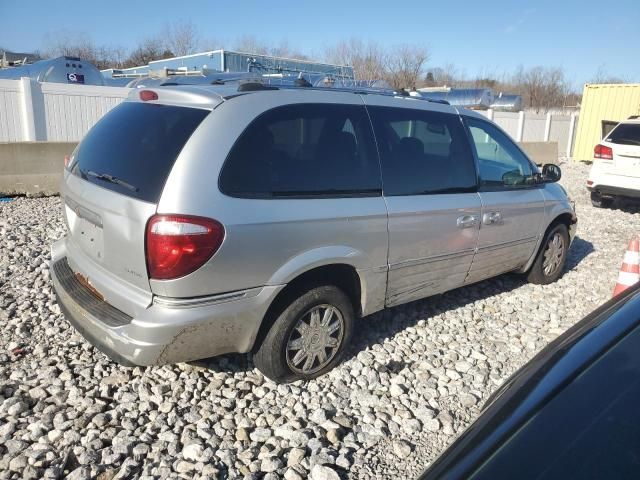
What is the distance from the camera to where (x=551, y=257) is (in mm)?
5391

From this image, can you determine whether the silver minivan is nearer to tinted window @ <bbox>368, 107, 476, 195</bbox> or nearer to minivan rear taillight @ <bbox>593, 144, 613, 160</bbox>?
tinted window @ <bbox>368, 107, 476, 195</bbox>

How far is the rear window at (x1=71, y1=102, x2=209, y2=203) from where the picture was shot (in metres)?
A: 2.67

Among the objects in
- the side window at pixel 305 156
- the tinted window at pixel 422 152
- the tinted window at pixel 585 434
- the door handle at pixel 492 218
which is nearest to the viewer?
the tinted window at pixel 585 434

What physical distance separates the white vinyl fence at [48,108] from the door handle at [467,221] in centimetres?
947

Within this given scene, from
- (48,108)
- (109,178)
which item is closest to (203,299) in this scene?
(109,178)

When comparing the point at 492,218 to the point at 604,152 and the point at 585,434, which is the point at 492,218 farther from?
the point at 604,152

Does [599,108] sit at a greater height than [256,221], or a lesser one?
greater

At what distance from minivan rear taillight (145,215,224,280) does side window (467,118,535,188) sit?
259 centimetres

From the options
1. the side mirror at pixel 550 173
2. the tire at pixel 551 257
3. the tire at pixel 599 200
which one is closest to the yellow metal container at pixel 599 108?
the tire at pixel 599 200

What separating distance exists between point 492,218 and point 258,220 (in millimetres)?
2367

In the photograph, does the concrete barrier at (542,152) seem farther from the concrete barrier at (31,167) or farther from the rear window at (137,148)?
the rear window at (137,148)

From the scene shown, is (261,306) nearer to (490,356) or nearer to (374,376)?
(374,376)

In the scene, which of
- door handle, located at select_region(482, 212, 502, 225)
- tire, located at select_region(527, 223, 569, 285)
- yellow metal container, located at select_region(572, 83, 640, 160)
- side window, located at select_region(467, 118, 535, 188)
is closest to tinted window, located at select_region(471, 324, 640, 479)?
door handle, located at select_region(482, 212, 502, 225)

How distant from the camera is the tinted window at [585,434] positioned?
1.29 meters
